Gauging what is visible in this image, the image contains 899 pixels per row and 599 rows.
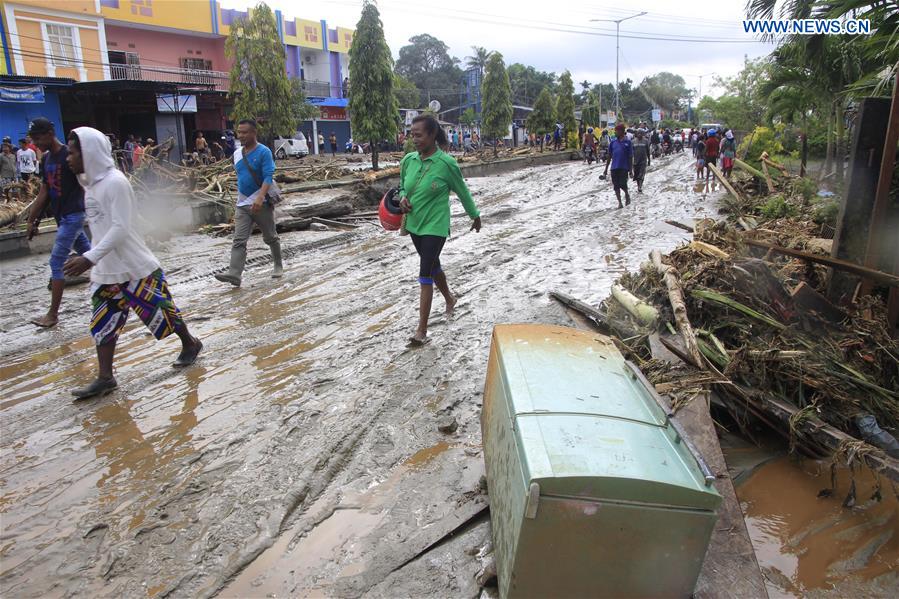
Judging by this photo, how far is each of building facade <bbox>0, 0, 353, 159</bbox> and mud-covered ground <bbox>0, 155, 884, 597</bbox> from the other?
19.1m

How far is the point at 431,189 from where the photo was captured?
511 cm

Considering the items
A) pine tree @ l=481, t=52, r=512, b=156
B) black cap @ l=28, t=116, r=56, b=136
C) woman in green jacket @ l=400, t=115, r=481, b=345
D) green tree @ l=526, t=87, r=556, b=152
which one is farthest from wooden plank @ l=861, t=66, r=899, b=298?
green tree @ l=526, t=87, r=556, b=152

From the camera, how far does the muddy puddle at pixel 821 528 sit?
9.21 feet

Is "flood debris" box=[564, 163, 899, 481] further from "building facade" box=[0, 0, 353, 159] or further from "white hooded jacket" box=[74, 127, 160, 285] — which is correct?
"building facade" box=[0, 0, 353, 159]

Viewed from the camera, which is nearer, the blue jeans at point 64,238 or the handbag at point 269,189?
the blue jeans at point 64,238

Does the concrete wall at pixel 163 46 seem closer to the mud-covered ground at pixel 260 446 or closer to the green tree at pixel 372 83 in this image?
the green tree at pixel 372 83

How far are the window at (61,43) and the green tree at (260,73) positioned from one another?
13569 mm

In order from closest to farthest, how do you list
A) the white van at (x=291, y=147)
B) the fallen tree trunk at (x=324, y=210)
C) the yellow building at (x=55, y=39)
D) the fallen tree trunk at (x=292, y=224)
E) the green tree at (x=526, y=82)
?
the fallen tree trunk at (x=292, y=224) < the fallen tree trunk at (x=324, y=210) < the yellow building at (x=55, y=39) < the white van at (x=291, y=147) < the green tree at (x=526, y=82)

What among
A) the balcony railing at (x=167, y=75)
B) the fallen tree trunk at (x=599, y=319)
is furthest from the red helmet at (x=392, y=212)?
the balcony railing at (x=167, y=75)

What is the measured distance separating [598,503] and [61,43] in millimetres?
33150

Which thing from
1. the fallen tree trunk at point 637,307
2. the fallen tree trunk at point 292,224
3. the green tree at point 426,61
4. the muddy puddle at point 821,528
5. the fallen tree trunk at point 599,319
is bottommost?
the muddy puddle at point 821,528

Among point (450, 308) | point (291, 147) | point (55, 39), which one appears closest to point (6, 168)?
point (450, 308)

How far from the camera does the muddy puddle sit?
9.21 feet

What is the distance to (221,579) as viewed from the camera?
2557 mm
